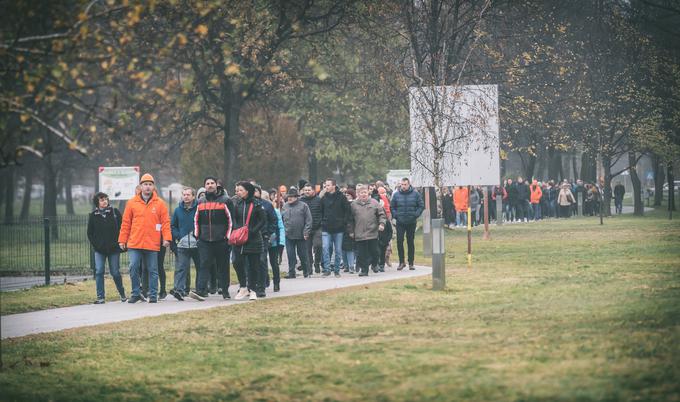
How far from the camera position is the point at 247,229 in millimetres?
18328

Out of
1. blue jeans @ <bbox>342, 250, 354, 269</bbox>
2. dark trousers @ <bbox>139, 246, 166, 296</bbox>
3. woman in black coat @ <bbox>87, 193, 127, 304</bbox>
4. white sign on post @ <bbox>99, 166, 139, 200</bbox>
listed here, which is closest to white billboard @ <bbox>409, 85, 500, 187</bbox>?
blue jeans @ <bbox>342, 250, 354, 269</bbox>

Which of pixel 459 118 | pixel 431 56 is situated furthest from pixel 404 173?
pixel 459 118

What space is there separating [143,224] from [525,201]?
38.4 meters

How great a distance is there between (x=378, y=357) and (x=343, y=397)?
1946 millimetres

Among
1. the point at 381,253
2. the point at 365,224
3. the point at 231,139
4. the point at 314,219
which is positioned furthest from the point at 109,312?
the point at 231,139

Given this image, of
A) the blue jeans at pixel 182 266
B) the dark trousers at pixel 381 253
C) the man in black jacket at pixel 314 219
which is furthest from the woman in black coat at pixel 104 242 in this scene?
the dark trousers at pixel 381 253

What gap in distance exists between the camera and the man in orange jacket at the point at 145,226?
1816cm

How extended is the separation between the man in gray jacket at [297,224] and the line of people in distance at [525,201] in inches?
995

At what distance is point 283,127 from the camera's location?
49.8 m

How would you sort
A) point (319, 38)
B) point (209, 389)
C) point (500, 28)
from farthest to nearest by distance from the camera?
point (500, 28) < point (319, 38) < point (209, 389)

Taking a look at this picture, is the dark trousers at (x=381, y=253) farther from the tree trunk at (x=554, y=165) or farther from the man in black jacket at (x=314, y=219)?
the tree trunk at (x=554, y=165)

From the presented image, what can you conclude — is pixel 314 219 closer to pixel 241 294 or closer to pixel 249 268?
pixel 249 268

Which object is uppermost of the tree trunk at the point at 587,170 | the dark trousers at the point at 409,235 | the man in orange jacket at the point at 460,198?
the tree trunk at the point at 587,170

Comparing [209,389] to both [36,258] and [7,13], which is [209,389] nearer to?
[7,13]
